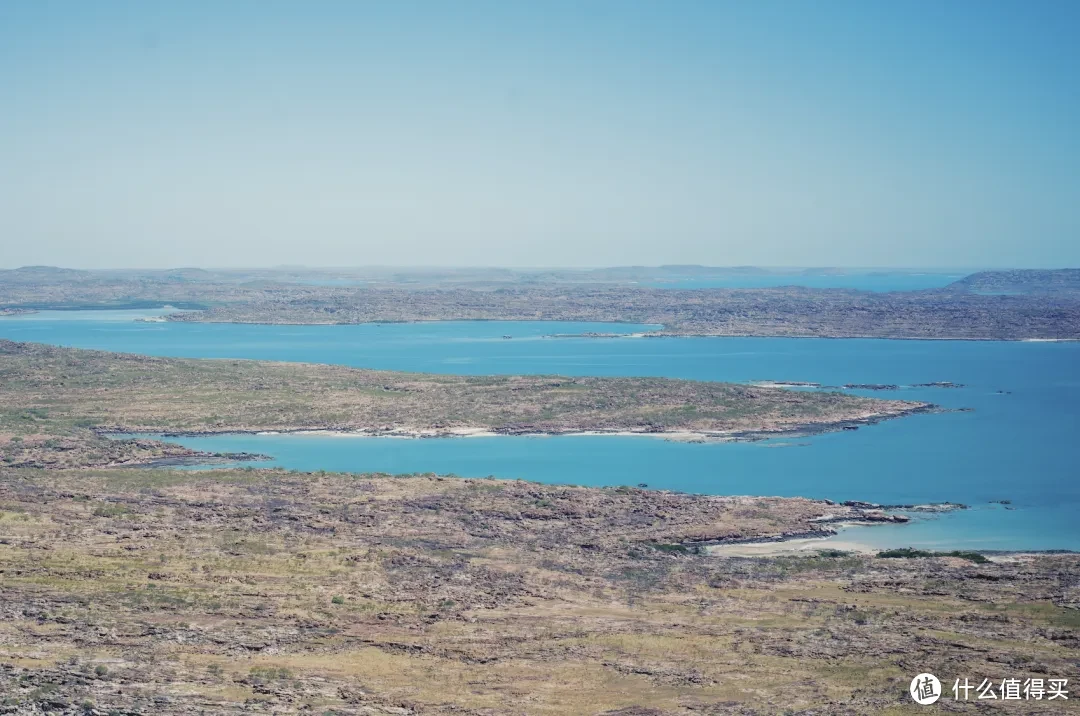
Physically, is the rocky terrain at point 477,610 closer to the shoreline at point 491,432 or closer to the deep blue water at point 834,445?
the deep blue water at point 834,445

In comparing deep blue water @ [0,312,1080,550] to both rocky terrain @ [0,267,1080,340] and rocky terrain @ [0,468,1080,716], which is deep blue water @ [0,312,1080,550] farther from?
rocky terrain @ [0,267,1080,340]

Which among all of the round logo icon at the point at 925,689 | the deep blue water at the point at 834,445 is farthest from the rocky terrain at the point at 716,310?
the round logo icon at the point at 925,689

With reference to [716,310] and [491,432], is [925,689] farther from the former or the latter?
[716,310]

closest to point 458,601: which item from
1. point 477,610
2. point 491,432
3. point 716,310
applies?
point 477,610

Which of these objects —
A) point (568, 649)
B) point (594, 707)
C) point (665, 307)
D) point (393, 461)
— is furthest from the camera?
point (665, 307)

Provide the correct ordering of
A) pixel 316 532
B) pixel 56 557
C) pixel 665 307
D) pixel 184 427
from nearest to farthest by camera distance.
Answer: pixel 56 557, pixel 316 532, pixel 184 427, pixel 665 307

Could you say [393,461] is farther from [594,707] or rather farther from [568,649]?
[594,707]

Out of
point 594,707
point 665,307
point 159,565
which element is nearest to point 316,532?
point 159,565
